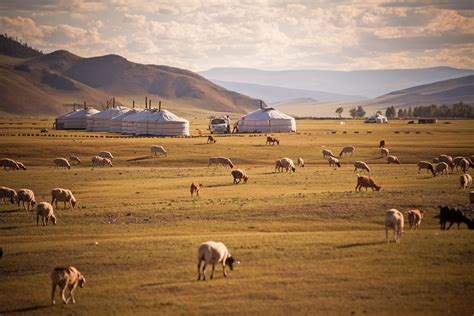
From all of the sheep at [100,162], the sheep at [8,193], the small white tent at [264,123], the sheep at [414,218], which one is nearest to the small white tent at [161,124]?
the small white tent at [264,123]

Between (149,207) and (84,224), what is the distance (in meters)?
4.44

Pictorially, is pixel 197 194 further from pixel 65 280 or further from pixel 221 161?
pixel 65 280

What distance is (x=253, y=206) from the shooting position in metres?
29.4

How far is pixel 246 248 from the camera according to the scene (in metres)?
20.6

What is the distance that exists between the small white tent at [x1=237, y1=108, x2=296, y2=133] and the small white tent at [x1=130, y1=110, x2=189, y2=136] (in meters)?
10.5

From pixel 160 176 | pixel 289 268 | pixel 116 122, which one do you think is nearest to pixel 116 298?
pixel 289 268

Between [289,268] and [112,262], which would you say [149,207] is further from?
[289,268]

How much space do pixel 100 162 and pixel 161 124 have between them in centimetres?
3131

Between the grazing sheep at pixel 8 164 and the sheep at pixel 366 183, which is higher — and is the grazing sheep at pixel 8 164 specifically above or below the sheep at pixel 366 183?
above

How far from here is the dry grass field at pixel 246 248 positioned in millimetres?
16266

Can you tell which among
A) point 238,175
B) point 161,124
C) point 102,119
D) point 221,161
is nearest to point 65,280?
point 238,175

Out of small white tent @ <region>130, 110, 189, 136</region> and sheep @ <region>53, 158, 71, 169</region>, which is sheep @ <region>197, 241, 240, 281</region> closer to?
sheep @ <region>53, 158, 71, 169</region>

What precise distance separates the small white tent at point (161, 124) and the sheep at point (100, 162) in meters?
30.3

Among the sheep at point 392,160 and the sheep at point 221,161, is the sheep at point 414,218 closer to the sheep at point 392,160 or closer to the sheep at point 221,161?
the sheep at point 221,161
